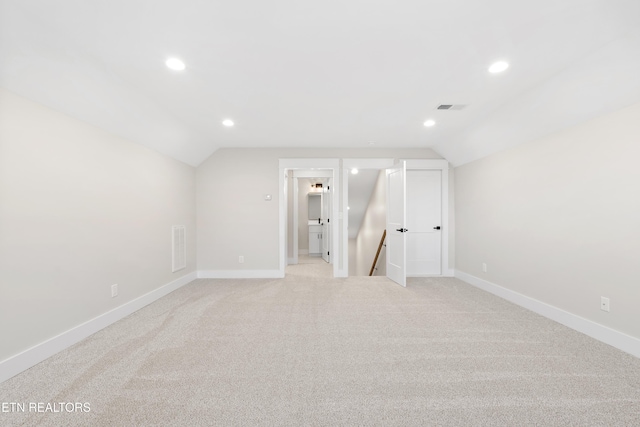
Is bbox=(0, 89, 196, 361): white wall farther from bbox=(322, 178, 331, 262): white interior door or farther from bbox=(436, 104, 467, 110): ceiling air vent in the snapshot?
bbox=(322, 178, 331, 262): white interior door

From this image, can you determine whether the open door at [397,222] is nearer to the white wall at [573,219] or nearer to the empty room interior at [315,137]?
the empty room interior at [315,137]

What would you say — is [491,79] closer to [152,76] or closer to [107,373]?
[152,76]

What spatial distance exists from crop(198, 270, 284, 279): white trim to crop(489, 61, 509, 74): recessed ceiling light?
4218 mm

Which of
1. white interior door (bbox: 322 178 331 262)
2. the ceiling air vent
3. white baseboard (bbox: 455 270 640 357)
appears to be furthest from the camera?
white interior door (bbox: 322 178 331 262)

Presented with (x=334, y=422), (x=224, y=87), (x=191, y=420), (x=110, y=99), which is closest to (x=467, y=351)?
(x=334, y=422)

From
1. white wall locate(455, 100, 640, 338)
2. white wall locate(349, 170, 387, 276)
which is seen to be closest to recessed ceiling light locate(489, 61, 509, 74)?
white wall locate(455, 100, 640, 338)

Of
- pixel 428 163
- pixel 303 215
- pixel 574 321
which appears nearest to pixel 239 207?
pixel 303 215

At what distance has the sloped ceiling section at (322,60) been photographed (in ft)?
5.49

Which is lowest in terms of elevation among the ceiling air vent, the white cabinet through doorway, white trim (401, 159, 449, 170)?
the white cabinet through doorway

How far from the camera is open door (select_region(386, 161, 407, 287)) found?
4.58 m

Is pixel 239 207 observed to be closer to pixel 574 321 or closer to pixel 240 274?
pixel 240 274

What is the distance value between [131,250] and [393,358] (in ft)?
10.3

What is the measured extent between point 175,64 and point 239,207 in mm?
3069

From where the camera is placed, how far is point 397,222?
4.91 metres
